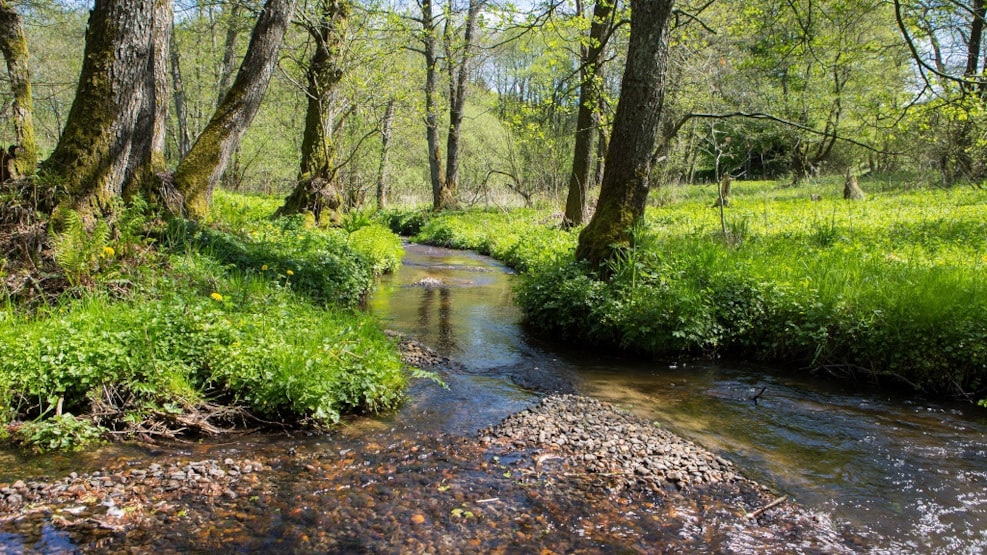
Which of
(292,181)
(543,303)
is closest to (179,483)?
(543,303)

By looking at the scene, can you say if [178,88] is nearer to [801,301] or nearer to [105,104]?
[105,104]

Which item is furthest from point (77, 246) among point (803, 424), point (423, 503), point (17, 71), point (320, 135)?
point (320, 135)

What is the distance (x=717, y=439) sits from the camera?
5.08 meters

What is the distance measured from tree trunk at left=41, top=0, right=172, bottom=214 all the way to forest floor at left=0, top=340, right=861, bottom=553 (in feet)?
14.1

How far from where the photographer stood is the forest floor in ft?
11.2

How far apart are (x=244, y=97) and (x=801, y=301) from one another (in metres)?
8.29

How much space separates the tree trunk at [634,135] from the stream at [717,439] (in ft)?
6.01

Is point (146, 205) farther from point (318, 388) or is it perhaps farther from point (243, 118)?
point (318, 388)

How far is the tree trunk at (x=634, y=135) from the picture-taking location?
26.2 feet

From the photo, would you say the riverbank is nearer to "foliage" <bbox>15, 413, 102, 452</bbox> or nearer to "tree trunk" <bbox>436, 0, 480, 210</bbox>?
"foliage" <bbox>15, 413, 102, 452</bbox>

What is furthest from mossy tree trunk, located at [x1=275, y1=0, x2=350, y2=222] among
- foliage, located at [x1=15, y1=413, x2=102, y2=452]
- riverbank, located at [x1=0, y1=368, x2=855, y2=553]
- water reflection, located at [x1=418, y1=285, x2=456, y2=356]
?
riverbank, located at [x1=0, y1=368, x2=855, y2=553]

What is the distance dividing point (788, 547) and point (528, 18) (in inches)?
356

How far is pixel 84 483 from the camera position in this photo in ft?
12.4

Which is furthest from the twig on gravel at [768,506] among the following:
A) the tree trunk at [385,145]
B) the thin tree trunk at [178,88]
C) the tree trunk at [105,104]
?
the thin tree trunk at [178,88]
